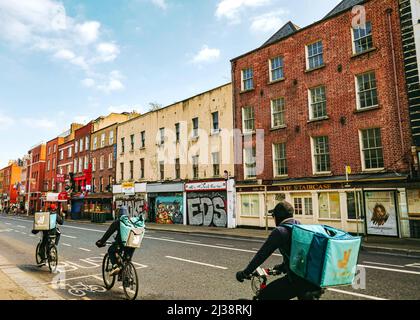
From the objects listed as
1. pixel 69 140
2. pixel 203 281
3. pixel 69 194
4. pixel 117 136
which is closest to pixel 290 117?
pixel 203 281

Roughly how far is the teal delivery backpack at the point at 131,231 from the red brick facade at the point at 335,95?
14.3 m

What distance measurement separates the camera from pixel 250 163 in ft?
74.8

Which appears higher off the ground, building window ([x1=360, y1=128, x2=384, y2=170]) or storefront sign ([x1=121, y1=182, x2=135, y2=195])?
building window ([x1=360, y1=128, x2=384, y2=170])

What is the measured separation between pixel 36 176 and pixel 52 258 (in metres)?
65.1

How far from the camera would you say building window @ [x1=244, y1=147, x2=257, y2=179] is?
74.0ft

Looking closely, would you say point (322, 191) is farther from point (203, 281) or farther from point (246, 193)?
point (203, 281)

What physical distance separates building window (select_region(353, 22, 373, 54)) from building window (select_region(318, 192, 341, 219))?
27.4 ft

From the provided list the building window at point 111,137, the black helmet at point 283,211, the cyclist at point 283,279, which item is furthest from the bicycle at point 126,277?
the building window at point 111,137

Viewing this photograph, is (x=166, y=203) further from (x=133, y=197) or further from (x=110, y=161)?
(x=110, y=161)

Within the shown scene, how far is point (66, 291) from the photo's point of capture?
6.50 meters

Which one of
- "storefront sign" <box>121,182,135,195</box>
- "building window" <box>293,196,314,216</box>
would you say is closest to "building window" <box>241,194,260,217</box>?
"building window" <box>293,196,314,216</box>

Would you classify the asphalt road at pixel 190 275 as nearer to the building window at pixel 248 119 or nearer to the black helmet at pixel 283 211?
the black helmet at pixel 283 211

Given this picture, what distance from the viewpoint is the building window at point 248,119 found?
76.3 feet

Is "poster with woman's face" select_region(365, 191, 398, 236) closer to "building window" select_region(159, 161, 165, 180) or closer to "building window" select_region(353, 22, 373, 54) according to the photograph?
"building window" select_region(353, 22, 373, 54)
